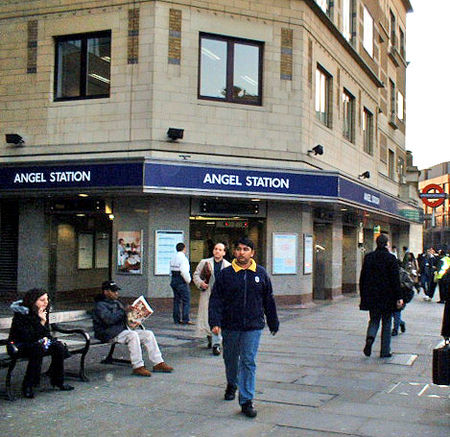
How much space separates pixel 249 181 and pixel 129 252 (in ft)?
11.2

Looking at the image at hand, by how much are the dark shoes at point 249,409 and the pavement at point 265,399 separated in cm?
7

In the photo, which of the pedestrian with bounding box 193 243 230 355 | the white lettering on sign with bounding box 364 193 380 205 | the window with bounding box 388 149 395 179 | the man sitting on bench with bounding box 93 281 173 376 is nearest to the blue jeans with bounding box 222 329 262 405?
the man sitting on bench with bounding box 93 281 173 376

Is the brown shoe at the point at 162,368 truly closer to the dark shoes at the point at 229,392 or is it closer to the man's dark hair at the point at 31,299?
the dark shoes at the point at 229,392

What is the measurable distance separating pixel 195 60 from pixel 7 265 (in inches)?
296

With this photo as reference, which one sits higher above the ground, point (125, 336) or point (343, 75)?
point (343, 75)

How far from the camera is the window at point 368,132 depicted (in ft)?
79.7

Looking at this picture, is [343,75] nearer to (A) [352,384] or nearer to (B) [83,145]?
(B) [83,145]

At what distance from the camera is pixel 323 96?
1917cm

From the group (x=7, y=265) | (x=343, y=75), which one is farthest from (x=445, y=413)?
(x=343, y=75)

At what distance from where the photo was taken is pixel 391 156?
3042cm

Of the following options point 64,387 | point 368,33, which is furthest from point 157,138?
point 368,33

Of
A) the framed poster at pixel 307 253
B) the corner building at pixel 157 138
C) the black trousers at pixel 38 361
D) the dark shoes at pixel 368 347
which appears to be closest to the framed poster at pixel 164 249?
the corner building at pixel 157 138

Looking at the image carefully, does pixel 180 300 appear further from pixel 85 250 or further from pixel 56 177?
pixel 85 250

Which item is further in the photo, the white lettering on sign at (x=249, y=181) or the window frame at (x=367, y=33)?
the window frame at (x=367, y=33)
